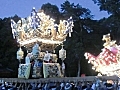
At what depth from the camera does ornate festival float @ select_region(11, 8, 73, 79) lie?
13547 mm

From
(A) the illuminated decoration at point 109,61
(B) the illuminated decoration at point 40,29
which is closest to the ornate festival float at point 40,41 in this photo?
(B) the illuminated decoration at point 40,29

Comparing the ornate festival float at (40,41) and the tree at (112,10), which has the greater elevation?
the tree at (112,10)

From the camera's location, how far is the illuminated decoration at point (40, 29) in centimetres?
1365

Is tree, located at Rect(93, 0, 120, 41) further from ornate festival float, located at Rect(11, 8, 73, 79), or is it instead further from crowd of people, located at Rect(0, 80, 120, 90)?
crowd of people, located at Rect(0, 80, 120, 90)

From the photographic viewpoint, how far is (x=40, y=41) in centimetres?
1405

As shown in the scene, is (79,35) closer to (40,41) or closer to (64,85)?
(40,41)

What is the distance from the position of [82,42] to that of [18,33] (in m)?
13.7

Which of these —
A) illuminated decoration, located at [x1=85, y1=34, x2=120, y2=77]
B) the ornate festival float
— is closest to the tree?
the ornate festival float

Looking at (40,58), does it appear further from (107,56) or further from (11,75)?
(11,75)

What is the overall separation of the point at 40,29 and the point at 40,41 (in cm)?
53

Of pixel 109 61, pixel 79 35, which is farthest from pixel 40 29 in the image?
pixel 79 35

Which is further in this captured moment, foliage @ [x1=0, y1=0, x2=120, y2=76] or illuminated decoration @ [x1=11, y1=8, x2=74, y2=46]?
foliage @ [x1=0, y1=0, x2=120, y2=76]

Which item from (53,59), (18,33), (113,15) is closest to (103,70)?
(53,59)

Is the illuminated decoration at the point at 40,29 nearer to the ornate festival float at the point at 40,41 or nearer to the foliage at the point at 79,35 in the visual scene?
the ornate festival float at the point at 40,41
